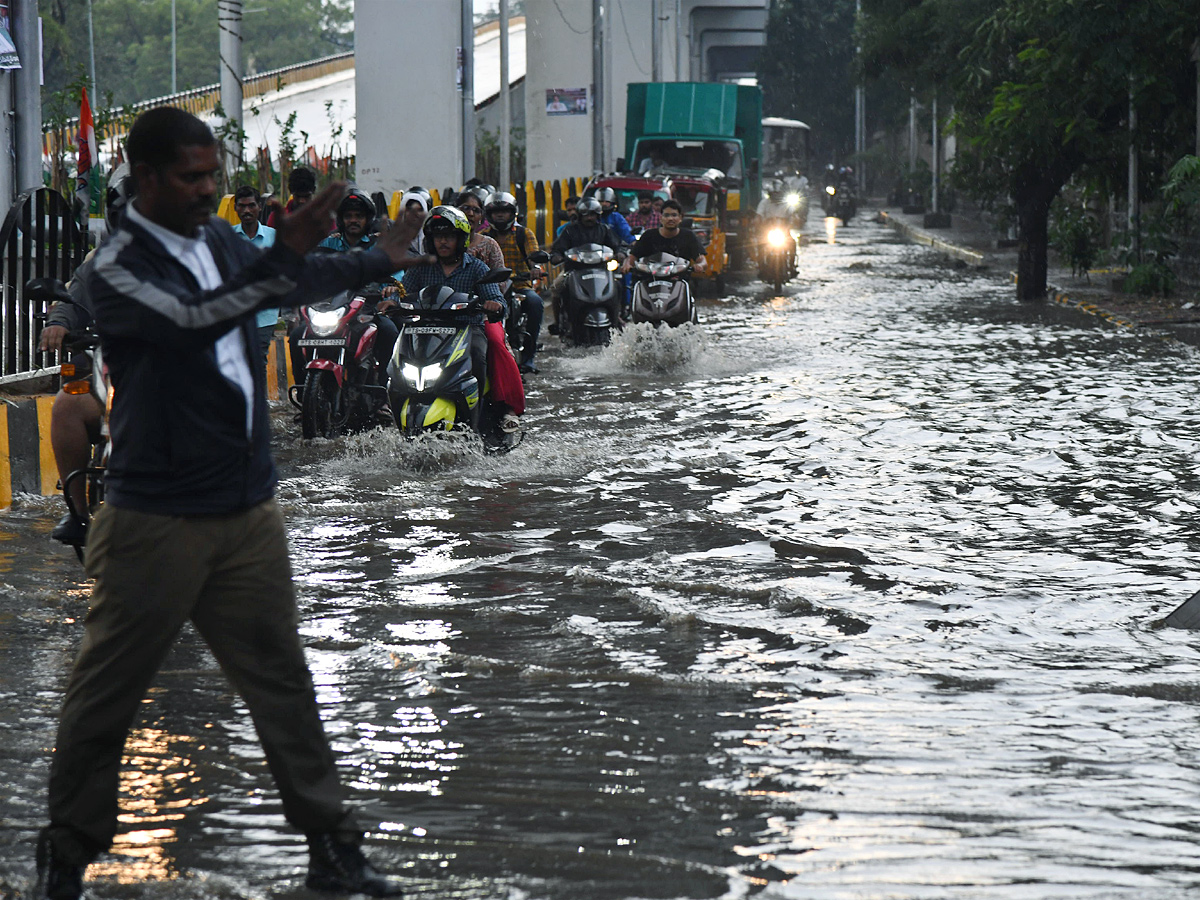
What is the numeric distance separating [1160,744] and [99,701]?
3036mm

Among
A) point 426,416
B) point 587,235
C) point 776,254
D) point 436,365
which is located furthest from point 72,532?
point 776,254

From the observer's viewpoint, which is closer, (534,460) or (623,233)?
(534,460)

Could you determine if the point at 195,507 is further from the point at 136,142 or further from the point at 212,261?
the point at 136,142

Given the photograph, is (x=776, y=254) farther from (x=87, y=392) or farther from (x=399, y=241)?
(x=399, y=241)

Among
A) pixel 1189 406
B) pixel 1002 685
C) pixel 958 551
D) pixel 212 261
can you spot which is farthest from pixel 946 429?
pixel 212 261

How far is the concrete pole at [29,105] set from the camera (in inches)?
454

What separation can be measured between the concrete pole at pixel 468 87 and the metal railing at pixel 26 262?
12656 mm

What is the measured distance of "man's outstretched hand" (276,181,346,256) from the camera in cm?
389

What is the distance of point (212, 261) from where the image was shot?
4008 millimetres

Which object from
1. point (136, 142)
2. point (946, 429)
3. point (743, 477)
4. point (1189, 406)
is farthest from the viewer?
point (1189, 406)

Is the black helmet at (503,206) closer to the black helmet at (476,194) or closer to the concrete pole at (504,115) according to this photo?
the black helmet at (476,194)

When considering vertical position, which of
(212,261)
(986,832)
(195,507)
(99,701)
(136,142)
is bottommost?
(986,832)

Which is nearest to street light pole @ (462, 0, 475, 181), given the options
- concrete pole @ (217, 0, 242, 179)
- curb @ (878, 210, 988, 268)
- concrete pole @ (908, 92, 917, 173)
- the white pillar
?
the white pillar

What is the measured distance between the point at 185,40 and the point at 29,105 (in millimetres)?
107688
